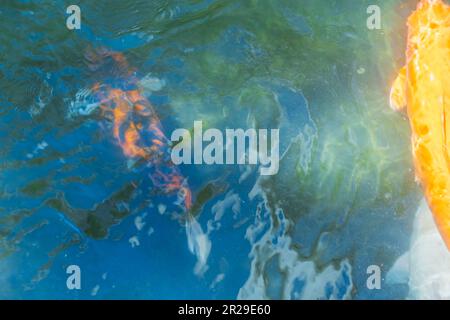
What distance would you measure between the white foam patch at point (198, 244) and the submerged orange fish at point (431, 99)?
7.53ft

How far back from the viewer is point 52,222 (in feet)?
17.8

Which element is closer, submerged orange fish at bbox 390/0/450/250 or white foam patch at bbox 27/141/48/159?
submerged orange fish at bbox 390/0/450/250

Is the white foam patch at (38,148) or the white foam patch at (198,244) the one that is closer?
the white foam patch at (198,244)

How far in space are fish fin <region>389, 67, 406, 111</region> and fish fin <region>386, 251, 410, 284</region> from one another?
161 cm

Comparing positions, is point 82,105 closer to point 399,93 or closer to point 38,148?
point 38,148

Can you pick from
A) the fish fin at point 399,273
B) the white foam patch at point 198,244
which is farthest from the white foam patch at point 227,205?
the fish fin at point 399,273

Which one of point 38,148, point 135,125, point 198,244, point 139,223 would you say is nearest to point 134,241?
point 139,223

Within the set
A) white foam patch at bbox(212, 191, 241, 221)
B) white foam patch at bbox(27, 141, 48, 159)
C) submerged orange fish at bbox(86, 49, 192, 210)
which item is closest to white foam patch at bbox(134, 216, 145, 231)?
submerged orange fish at bbox(86, 49, 192, 210)

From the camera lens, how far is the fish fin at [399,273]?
17.4ft

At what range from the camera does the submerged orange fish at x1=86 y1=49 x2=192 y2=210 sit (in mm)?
5457

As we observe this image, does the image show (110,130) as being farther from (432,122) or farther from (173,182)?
(432,122)

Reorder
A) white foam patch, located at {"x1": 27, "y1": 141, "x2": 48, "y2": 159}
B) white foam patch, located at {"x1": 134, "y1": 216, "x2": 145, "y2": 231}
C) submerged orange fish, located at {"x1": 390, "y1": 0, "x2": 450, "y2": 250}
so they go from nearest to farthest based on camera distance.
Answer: submerged orange fish, located at {"x1": 390, "y1": 0, "x2": 450, "y2": 250} < white foam patch, located at {"x1": 134, "y1": 216, "x2": 145, "y2": 231} < white foam patch, located at {"x1": 27, "y1": 141, "x2": 48, "y2": 159}

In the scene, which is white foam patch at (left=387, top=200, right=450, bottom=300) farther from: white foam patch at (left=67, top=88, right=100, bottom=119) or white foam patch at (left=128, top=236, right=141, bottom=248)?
white foam patch at (left=67, top=88, right=100, bottom=119)

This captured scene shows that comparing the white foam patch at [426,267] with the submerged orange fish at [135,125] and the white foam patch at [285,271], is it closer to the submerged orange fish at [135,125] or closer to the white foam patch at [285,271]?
the white foam patch at [285,271]
